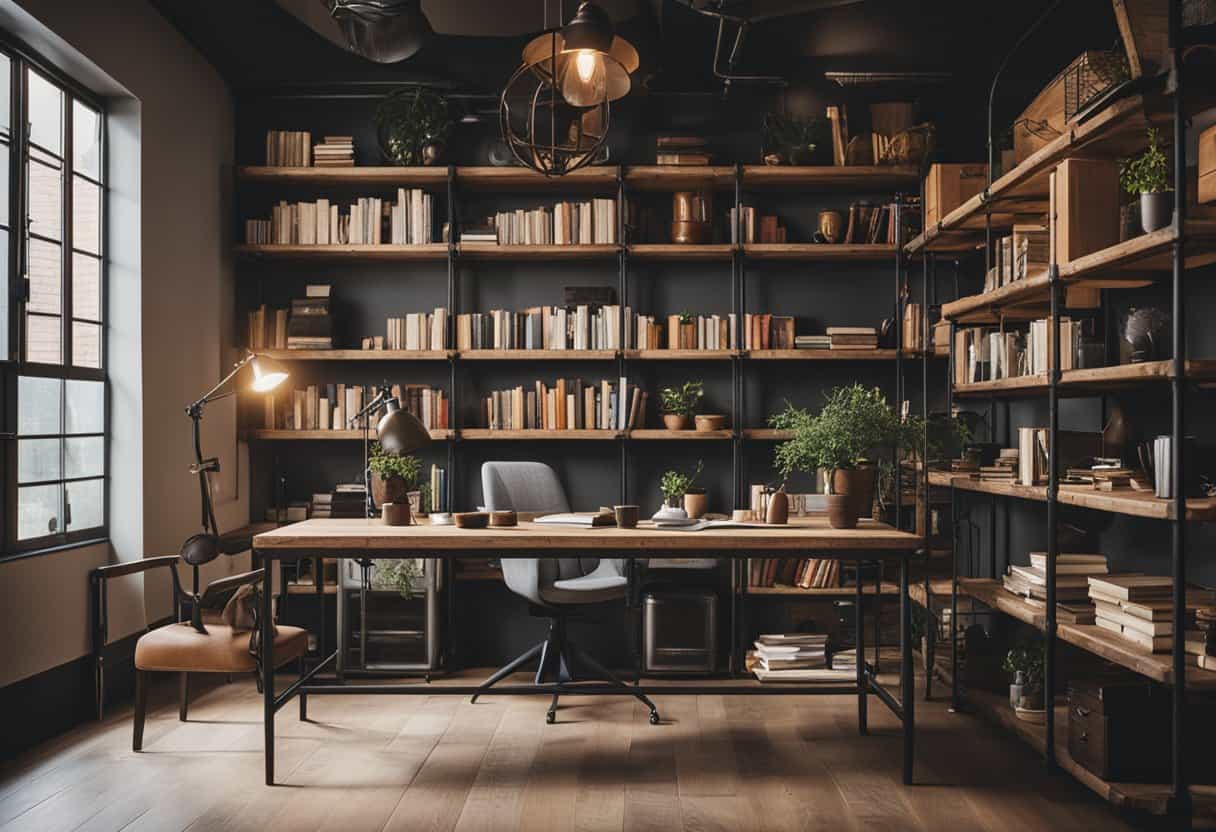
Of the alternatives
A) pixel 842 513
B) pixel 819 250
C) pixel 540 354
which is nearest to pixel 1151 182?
pixel 842 513

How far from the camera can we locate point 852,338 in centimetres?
536

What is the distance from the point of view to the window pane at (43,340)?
399cm

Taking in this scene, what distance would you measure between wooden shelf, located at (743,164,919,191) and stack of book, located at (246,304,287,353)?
8.85ft

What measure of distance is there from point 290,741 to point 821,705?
2.36m

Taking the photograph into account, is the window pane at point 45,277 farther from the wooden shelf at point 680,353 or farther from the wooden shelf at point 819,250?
the wooden shelf at point 819,250

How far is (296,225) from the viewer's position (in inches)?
215

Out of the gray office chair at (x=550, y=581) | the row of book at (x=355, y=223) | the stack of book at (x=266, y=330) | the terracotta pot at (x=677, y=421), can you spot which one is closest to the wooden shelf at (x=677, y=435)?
the terracotta pot at (x=677, y=421)

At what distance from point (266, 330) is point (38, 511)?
1781 millimetres

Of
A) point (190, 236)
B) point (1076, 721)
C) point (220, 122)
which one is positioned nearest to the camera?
point (1076, 721)

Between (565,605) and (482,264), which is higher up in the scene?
(482,264)

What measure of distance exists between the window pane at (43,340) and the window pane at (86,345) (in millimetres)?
109

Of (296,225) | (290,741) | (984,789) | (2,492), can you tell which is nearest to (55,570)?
(2,492)

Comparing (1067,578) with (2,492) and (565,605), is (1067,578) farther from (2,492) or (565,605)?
(2,492)

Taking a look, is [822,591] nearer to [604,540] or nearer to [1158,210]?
[604,540]
